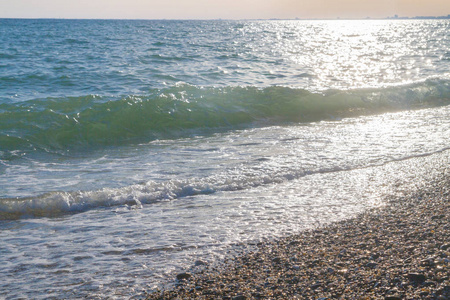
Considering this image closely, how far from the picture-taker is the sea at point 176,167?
3900mm

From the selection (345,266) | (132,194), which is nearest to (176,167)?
(132,194)

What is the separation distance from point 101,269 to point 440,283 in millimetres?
2560

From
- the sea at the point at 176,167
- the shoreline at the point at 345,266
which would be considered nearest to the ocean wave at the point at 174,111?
the sea at the point at 176,167

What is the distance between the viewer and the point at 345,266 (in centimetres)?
327

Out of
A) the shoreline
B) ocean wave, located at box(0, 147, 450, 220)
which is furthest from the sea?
the shoreline

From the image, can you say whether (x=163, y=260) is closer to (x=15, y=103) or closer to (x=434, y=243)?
(x=434, y=243)

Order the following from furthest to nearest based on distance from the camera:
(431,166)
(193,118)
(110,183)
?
1. (193,118)
2. (431,166)
3. (110,183)

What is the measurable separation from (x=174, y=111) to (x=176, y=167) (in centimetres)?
479

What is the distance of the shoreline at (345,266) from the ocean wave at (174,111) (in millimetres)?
5954

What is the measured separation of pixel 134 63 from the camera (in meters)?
20.3

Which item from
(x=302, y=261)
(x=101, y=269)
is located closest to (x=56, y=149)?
(x=101, y=269)

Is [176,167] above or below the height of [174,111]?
below

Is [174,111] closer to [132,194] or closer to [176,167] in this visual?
[176,167]

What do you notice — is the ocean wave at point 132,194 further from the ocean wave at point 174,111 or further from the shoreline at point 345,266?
the ocean wave at point 174,111
